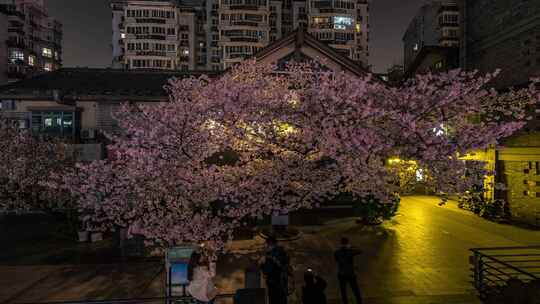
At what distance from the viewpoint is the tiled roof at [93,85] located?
23.2 meters

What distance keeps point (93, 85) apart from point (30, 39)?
56716mm

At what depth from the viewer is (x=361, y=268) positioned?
41.1 feet

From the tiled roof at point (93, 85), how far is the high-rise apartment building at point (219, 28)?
3897 cm

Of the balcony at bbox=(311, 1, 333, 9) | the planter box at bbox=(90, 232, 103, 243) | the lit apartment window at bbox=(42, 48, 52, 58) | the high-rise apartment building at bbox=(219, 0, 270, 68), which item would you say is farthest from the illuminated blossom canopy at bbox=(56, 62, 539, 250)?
the lit apartment window at bbox=(42, 48, 52, 58)

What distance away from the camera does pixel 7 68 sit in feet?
188

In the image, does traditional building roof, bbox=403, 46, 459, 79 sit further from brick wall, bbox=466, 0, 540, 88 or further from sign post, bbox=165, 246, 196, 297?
sign post, bbox=165, 246, 196, 297

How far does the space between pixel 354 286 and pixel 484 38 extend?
2460cm

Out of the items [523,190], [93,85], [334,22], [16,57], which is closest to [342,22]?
[334,22]

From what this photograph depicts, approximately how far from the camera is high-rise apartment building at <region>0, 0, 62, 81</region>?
191ft

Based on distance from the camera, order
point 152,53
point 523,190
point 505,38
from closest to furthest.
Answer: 1. point 523,190
2. point 505,38
3. point 152,53

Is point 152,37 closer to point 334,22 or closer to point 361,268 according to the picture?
point 334,22

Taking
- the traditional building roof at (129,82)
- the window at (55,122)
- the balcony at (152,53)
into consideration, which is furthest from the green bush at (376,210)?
the balcony at (152,53)

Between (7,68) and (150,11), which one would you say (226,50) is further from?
(7,68)

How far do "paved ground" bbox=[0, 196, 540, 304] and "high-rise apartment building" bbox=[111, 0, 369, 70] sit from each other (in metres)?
53.1
